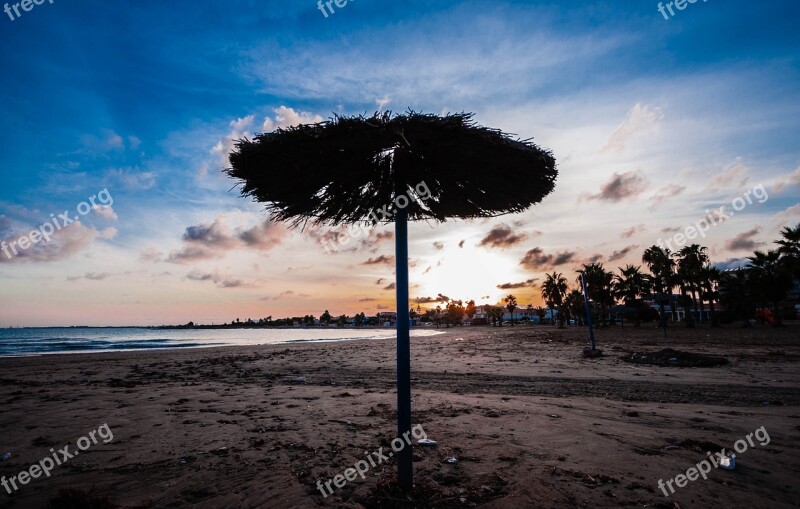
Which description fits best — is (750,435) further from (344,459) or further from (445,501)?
(344,459)

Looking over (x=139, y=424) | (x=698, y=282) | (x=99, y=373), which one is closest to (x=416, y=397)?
(x=139, y=424)

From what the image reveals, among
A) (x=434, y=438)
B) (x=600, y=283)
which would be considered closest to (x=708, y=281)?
(x=600, y=283)

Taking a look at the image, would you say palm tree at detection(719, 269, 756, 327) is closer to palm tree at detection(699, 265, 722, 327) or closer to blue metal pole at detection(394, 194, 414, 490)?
palm tree at detection(699, 265, 722, 327)

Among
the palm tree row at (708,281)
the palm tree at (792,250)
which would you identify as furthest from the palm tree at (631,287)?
the palm tree at (792,250)

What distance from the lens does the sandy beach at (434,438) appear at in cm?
387

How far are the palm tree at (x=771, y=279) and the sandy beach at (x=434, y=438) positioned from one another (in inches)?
2050

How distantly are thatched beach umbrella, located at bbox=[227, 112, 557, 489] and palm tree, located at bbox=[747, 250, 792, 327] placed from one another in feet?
201

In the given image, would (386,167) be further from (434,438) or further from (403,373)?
(434,438)

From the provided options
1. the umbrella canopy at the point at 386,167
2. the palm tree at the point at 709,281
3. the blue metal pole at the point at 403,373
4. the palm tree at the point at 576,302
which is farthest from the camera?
the palm tree at the point at 576,302

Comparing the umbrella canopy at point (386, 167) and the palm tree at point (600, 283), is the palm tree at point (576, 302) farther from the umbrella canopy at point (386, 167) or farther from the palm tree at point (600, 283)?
the umbrella canopy at point (386, 167)

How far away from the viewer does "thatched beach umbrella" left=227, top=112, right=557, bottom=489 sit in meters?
3.38

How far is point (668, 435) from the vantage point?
5555 mm

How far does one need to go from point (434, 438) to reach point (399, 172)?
4.10m

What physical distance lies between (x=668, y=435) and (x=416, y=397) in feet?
15.8
